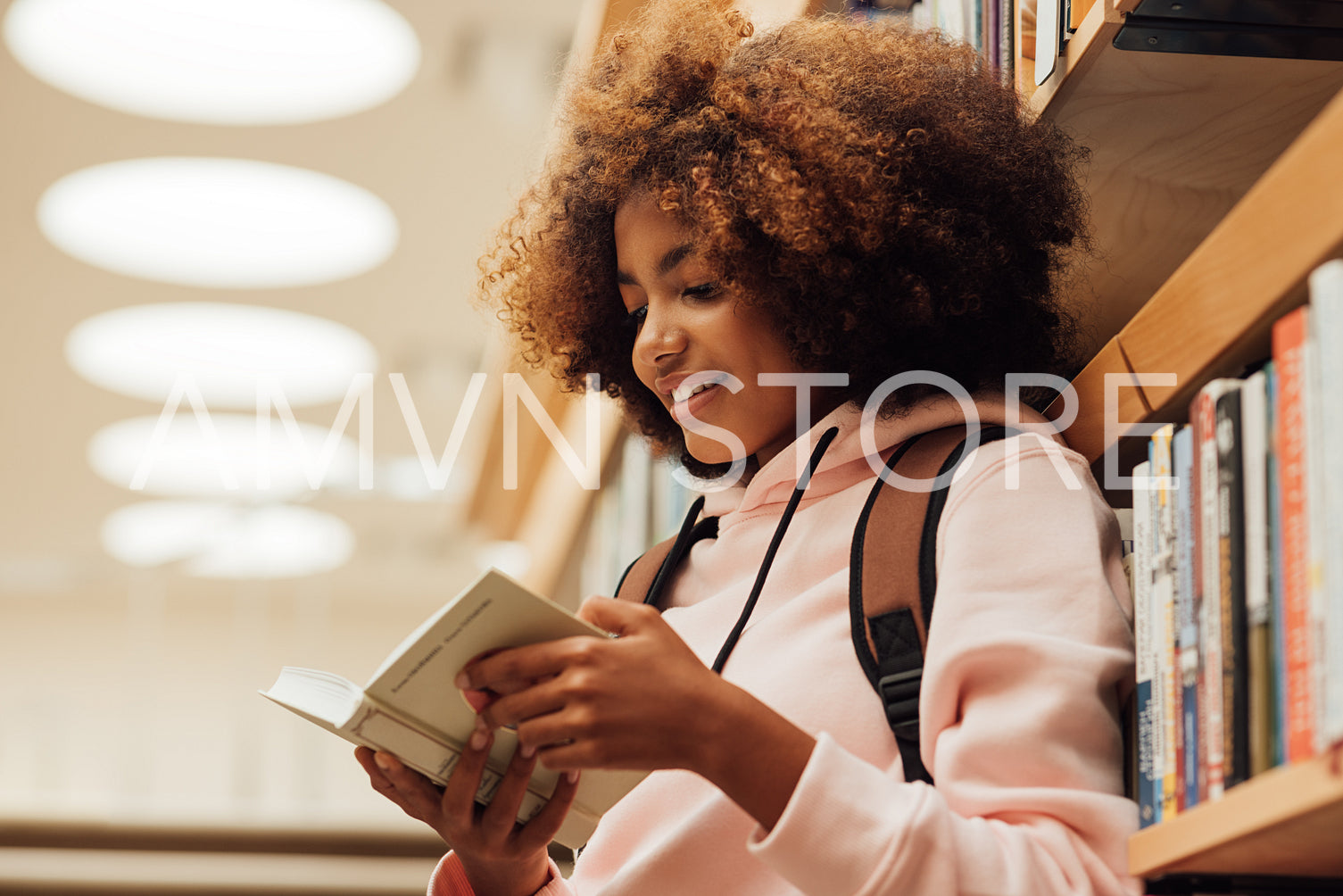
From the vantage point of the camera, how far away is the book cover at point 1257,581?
0.77m

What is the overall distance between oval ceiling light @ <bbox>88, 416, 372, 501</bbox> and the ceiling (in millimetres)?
124

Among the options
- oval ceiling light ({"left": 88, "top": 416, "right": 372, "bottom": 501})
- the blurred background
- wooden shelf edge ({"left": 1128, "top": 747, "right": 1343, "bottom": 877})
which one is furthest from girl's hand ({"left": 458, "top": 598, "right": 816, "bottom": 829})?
oval ceiling light ({"left": 88, "top": 416, "right": 372, "bottom": 501})

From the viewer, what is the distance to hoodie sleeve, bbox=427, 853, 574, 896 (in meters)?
1.28

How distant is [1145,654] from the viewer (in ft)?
3.13

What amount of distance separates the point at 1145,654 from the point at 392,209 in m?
3.95

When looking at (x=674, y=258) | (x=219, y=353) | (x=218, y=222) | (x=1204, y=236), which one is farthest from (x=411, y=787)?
(x=219, y=353)

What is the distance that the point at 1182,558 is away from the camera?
89cm

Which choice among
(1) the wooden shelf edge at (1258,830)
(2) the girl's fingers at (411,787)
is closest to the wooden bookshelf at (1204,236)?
(1) the wooden shelf edge at (1258,830)

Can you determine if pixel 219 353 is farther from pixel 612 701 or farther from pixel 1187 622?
pixel 1187 622

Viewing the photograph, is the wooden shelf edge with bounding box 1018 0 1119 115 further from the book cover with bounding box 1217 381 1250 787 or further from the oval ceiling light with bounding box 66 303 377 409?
the oval ceiling light with bounding box 66 303 377 409

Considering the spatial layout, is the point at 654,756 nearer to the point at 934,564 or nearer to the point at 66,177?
the point at 934,564

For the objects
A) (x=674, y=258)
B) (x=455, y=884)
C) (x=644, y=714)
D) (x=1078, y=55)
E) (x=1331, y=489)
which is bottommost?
(x=455, y=884)

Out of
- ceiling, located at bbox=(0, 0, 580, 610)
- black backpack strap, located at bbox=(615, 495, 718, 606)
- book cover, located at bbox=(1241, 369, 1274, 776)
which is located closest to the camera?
book cover, located at bbox=(1241, 369, 1274, 776)

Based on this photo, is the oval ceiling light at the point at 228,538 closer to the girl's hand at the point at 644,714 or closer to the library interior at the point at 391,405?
the library interior at the point at 391,405
